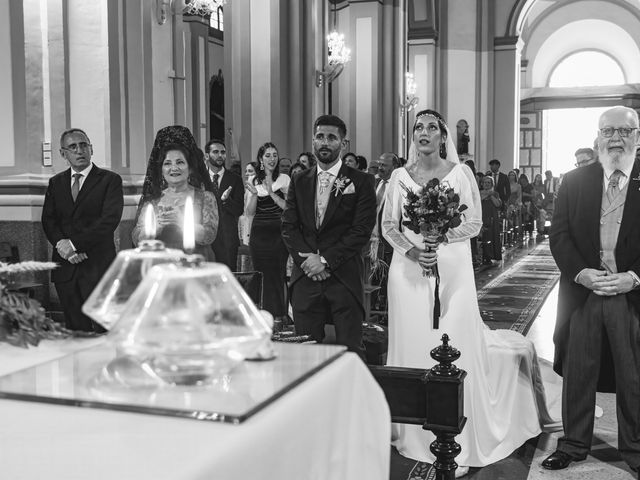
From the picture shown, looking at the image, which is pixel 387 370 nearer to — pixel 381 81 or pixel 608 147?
pixel 608 147

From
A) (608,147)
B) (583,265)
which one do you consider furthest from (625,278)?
(608,147)

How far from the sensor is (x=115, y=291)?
4.87 feet

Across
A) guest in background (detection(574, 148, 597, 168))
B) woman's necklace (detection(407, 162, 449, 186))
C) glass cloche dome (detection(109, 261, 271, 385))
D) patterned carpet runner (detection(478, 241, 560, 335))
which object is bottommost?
patterned carpet runner (detection(478, 241, 560, 335))

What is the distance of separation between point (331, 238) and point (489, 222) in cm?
1021

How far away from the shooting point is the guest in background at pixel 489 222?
14508 millimetres

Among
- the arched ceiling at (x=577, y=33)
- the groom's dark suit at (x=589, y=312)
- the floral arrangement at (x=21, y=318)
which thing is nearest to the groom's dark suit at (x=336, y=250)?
the groom's dark suit at (x=589, y=312)

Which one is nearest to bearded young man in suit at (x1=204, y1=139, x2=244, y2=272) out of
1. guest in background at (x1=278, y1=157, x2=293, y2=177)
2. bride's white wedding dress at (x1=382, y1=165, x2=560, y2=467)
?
guest in background at (x1=278, y1=157, x2=293, y2=177)

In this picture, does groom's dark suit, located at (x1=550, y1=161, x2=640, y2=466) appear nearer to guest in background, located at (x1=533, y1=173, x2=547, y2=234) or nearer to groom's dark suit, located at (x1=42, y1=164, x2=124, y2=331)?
groom's dark suit, located at (x1=42, y1=164, x2=124, y2=331)

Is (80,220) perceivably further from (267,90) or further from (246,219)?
(267,90)

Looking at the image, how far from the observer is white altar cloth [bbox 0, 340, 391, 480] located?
107 centimetres

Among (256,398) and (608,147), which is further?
(608,147)

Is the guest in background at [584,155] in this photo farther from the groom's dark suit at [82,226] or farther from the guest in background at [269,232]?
the groom's dark suit at [82,226]

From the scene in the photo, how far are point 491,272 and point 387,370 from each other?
36.7 ft

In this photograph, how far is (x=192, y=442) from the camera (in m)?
1.12
